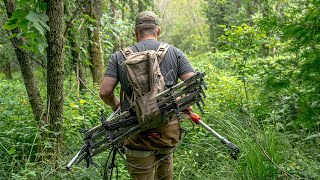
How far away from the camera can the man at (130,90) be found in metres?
3.22

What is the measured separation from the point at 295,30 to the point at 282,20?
0.35 metres

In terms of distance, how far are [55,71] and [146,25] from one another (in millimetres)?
1390

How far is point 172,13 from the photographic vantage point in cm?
3978

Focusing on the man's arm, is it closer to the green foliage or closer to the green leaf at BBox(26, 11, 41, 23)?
the green foliage

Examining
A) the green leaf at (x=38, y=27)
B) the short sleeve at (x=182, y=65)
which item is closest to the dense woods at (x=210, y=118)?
the green leaf at (x=38, y=27)

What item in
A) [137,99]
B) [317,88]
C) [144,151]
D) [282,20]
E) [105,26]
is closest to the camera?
[137,99]

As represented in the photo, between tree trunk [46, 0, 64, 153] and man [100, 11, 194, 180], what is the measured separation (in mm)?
1006

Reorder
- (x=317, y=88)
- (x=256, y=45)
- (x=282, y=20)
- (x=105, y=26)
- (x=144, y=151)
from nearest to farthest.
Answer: (x=144, y=151), (x=317, y=88), (x=282, y=20), (x=256, y=45), (x=105, y=26)

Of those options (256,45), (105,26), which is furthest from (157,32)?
(105,26)

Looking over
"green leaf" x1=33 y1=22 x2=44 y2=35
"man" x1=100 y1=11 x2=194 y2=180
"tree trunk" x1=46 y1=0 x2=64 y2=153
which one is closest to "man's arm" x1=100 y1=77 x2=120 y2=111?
"man" x1=100 y1=11 x2=194 y2=180

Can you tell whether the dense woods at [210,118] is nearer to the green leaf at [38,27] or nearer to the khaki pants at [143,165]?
the green leaf at [38,27]

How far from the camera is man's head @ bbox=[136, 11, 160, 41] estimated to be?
3.32m

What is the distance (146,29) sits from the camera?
11.0ft

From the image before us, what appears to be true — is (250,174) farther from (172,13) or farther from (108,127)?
(172,13)
